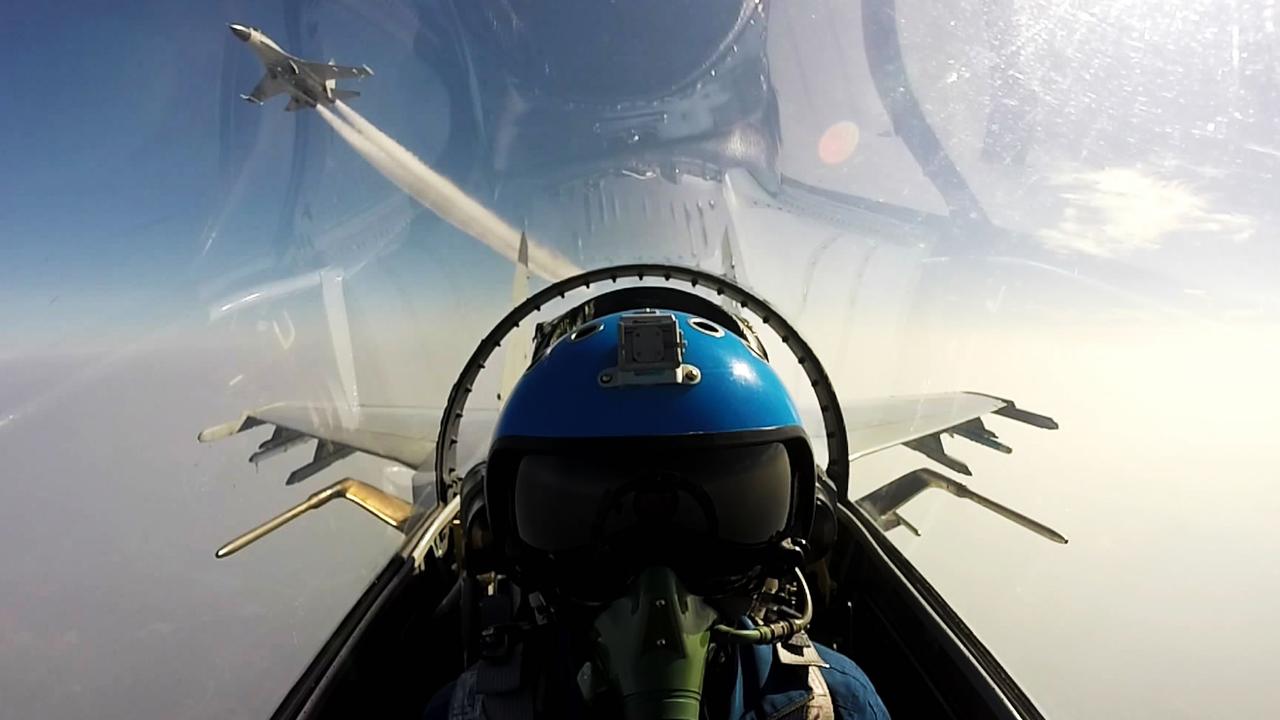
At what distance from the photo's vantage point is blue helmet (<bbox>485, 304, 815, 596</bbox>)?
49.8 inches

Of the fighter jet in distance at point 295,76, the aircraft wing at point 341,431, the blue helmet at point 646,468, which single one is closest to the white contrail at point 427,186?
the fighter jet in distance at point 295,76

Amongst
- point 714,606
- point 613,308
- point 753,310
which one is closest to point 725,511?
point 714,606

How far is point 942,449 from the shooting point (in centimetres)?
489

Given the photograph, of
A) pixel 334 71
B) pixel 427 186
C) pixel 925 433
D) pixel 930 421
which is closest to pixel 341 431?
pixel 925 433

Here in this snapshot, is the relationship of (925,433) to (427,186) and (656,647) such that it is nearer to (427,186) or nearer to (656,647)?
(656,647)

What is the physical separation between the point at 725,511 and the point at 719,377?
0.96ft

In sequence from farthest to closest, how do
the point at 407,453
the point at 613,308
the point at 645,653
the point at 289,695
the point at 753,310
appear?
1. the point at 407,453
2. the point at 753,310
3. the point at 613,308
4. the point at 289,695
5. the point at 645,653

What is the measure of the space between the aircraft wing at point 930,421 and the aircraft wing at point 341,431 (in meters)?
3.68

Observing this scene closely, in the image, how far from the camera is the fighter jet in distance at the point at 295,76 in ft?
41.0

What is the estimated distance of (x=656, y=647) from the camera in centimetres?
108

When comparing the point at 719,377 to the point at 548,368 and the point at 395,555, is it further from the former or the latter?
the point at 395,555

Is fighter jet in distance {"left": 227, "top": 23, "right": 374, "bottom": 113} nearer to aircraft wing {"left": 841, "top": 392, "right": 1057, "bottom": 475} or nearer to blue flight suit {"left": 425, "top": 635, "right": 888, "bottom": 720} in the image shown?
aircraft wing {"left": 841, "top": 392, "right": 1057, "bottom": 475}

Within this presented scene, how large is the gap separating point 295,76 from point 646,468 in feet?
50.0

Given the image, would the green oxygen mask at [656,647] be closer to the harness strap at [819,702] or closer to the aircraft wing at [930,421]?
the harness strap at [819,702]
